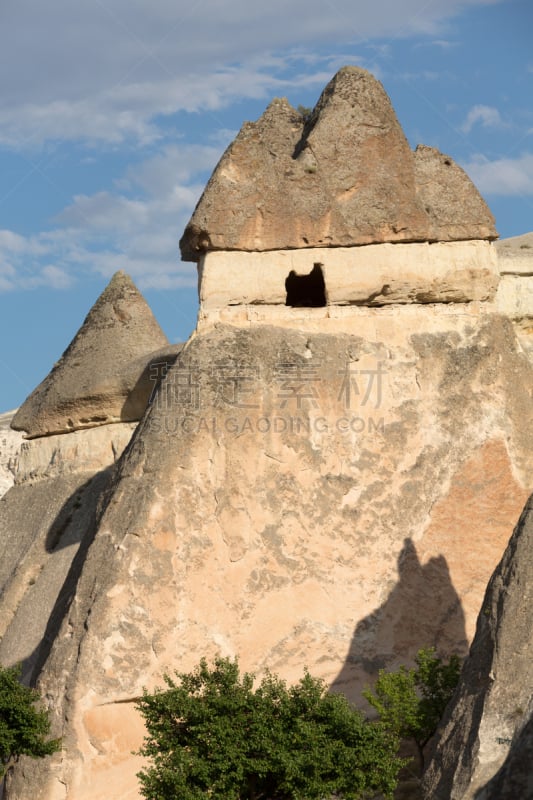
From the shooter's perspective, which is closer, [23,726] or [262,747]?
[262,747]

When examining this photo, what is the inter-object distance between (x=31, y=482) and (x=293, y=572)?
888 cm

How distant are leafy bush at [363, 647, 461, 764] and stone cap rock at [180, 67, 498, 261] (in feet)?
17.2

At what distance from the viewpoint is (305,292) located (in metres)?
17.5

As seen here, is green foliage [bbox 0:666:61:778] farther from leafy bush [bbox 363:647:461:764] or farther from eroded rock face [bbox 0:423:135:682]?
eroded rock face [bbox 0:423:135:682]

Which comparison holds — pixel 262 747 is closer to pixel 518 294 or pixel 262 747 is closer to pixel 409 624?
pixel 409 624

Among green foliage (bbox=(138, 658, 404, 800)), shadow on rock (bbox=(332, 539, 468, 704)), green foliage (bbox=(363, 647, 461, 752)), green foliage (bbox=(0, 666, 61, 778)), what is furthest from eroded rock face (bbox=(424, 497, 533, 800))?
green foliage (bbox=(0, 666, 61, 778))

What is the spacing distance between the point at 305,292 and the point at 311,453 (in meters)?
3.20

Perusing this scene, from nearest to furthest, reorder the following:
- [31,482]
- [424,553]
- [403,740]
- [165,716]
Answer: [165,716], [403,740], [424,553], [31,482]

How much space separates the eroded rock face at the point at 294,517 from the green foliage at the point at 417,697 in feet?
2.46

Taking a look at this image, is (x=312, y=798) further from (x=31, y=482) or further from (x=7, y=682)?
(x=31, y=482)

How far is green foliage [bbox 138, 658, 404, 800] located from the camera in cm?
1188

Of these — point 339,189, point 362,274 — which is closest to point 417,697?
point 362,274

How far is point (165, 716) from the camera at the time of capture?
12.6m

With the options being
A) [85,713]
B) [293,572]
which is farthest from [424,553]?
[85,713]
